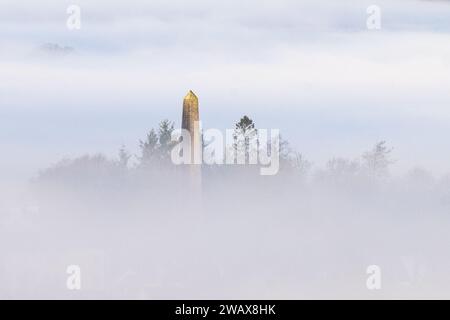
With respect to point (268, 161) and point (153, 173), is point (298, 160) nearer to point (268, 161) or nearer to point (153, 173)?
point (268, 161)

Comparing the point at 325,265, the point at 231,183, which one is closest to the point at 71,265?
the point at 325,265

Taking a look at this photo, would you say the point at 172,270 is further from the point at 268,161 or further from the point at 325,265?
the point at 268,161

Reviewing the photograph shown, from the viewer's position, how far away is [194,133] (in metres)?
44.2

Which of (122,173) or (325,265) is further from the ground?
(122,173)

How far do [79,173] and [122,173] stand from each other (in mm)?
2360

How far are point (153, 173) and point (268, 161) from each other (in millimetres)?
5186
